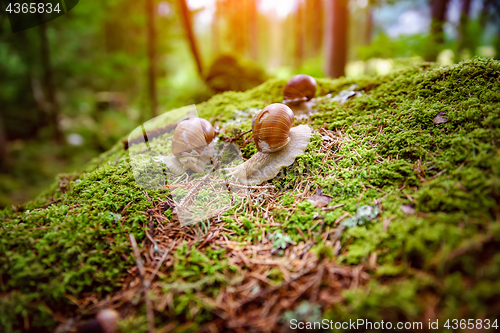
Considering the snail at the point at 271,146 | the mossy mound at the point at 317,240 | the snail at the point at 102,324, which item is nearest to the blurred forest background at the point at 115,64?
the mossy mound at the point at 317,240

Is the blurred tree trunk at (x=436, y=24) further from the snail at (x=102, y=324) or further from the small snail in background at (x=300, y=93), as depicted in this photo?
the snail at (x=102, y=324)

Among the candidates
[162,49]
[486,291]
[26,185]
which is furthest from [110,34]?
[486,291]

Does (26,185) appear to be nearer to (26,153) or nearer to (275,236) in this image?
(26,153)

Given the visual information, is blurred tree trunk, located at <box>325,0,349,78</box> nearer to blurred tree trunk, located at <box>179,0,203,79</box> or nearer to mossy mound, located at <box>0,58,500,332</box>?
blurred tree trunk, located at <box>179,0,203,79</box>

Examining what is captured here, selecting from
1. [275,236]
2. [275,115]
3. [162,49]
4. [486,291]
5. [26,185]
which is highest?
[162,49]

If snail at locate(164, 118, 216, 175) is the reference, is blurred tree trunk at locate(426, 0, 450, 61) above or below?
above

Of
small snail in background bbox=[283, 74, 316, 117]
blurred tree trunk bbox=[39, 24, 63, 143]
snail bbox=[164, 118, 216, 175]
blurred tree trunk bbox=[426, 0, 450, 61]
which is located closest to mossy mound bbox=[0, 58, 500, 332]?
snail bbox=[164, 118, 216, 175]
